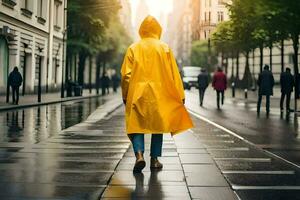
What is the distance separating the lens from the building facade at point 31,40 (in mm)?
30969

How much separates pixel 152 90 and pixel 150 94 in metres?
0.05

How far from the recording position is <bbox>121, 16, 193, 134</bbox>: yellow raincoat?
20.7 feet

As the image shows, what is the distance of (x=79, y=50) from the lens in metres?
42.8

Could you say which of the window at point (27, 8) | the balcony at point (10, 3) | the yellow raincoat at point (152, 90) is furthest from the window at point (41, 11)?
the yellow raincoat at point (152, 90)

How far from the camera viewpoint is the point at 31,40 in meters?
35.8

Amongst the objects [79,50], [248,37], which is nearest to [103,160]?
[248,37]

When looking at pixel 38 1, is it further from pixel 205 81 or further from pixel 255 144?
pixel 255 144

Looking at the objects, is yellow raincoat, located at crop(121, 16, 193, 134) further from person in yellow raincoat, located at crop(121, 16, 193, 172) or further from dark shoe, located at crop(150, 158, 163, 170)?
dark shoe, located at crop(150, 158, 163, 170)

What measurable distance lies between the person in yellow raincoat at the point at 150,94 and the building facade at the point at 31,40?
20348 mm

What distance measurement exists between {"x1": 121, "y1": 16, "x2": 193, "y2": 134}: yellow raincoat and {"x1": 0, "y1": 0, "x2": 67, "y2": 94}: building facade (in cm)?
2035

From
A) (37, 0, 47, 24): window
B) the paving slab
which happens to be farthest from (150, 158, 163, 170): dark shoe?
(37, 0, 47, 24): window

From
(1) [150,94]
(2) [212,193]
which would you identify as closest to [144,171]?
(1) [150,94]

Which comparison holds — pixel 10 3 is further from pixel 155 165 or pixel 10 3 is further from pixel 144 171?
pixel 144 171

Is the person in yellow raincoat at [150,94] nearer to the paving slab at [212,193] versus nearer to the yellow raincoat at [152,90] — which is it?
the yellow raincoat at [152,90]
